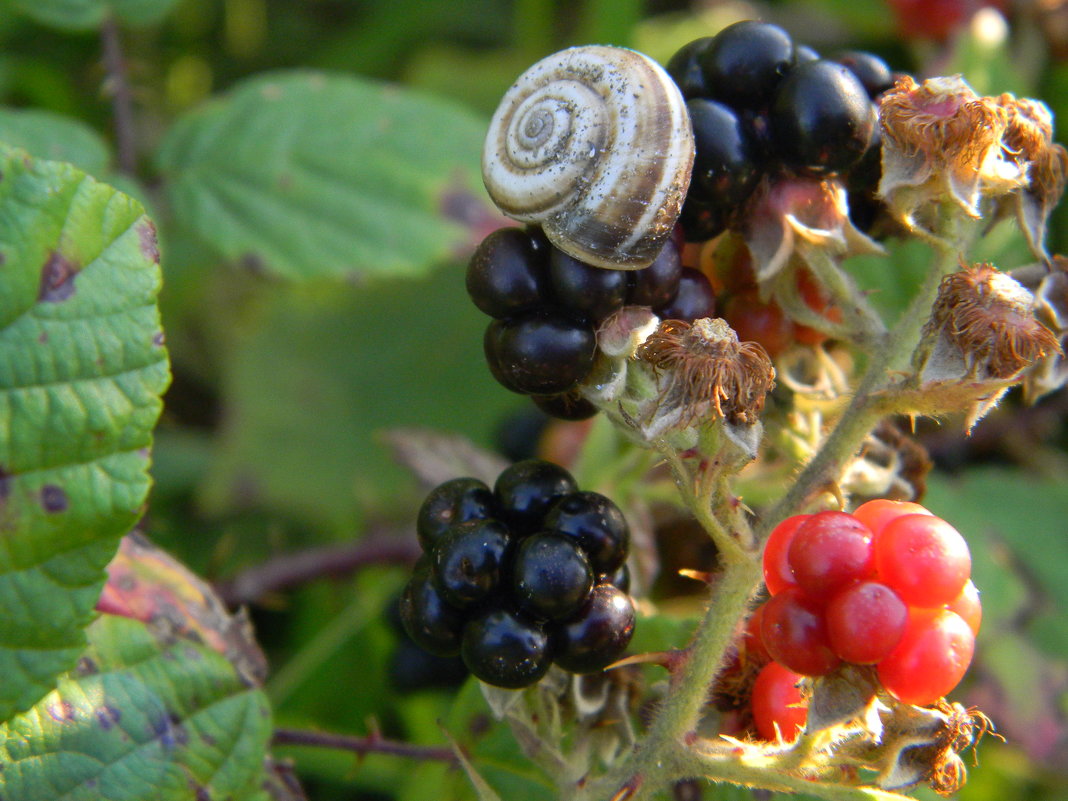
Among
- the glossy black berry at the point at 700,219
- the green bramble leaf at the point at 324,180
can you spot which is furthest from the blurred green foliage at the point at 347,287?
the glossy black berry at the point at 700,219

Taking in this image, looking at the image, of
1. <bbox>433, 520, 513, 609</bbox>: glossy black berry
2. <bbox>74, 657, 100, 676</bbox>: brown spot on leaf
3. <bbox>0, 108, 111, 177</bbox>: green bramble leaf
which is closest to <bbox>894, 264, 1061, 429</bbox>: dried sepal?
<bbox>433, 520, 513, 609</bbox>: glossy black berry

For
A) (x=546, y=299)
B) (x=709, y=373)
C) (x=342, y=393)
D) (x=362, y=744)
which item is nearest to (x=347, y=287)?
(x=342, y=393)

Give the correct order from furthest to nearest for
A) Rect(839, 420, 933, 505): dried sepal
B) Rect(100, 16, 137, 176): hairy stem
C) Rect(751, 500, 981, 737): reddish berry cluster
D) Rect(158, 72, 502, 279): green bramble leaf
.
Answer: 1. Rect(158, 72, 502, 279): green bramble leaf
2. Rect(100, 16, 137, 176): hairy stem
3. Rect(839, 420, 933, 505): dried sepal
4. Rect(751, 500, 981, 737): reddish berry cluster

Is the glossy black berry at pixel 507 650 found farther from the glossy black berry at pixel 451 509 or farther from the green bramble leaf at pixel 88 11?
the green bramble leaf at pixel 88 11

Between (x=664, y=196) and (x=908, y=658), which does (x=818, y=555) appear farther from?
(x=664, y=196)

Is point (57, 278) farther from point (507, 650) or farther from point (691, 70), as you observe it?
point (691, 70)

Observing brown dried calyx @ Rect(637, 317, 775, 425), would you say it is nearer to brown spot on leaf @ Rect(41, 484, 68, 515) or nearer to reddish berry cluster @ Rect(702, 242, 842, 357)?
reddish berry cluster @ Rect(702, 242, 842, 357)

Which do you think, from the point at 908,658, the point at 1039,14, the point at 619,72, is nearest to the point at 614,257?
the point at 619,72
